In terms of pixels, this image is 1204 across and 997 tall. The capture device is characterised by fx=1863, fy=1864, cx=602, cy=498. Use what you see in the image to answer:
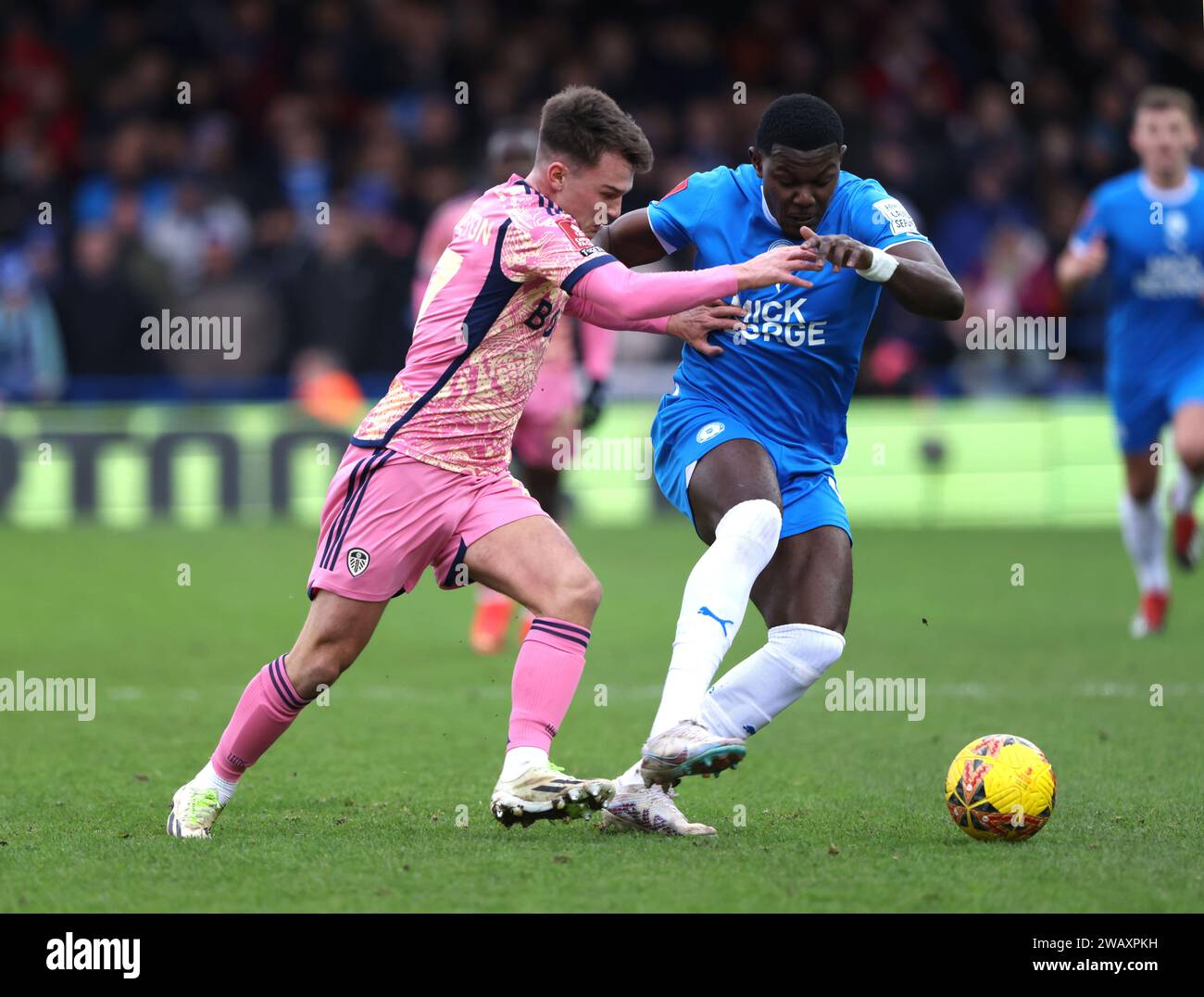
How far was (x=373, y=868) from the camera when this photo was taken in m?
4.79

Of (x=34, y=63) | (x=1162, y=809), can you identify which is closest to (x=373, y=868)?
(x=1162, y=809)

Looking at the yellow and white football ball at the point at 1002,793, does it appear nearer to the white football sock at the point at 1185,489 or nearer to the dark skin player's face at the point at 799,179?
the dark skin player's face at the point at 799,179

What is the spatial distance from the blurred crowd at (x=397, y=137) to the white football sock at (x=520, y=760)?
479 inches

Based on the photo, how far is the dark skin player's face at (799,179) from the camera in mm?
5297

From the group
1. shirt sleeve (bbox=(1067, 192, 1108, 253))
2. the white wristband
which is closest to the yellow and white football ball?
the white wristband

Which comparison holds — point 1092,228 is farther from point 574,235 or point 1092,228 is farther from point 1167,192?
point 574,235

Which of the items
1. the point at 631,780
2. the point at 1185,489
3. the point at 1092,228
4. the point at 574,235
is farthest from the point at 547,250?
the point at 1185,489

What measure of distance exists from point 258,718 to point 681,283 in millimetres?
1719

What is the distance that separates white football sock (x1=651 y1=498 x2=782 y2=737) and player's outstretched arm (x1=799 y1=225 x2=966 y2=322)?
707 mm

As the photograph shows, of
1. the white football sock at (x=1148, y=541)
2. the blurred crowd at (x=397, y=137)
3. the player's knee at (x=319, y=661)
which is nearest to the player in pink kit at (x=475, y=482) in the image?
the player's knee at (x=319, y=661)

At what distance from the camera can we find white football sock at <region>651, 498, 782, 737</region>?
512 cm

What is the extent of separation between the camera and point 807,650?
5.40 metres
